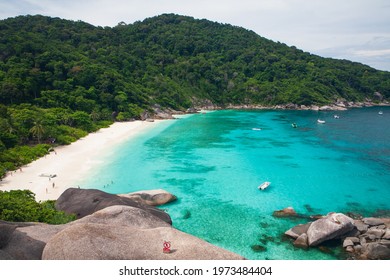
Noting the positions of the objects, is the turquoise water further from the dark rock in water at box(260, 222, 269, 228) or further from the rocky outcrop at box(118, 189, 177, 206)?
the rocky outcrop at box(118, 189, 177, 206)

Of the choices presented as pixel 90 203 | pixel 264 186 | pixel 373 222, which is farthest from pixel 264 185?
pixel 90 203

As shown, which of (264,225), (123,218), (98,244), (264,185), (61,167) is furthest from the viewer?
(61,167)

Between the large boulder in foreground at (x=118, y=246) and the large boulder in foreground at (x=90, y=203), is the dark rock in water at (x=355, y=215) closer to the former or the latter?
the large boulder in foreground at (x=90, y=203)

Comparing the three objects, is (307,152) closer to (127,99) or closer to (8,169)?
(8,169)

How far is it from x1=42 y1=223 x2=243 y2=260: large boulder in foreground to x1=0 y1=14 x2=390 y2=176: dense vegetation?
30863 mm

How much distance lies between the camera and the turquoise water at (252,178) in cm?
2467

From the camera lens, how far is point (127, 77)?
4626 inches

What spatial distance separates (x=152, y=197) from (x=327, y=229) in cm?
1673

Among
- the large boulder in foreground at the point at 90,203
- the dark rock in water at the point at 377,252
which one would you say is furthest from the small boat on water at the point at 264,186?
the large boulder in foreground at the point at 90,203

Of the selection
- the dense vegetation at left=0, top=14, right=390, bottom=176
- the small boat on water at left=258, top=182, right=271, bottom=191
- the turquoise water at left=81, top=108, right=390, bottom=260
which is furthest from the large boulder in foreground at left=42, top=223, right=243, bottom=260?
the dense vegetation at left=0, top=14, right=390, bottom=176

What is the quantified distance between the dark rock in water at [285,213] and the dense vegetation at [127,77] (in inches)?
1313

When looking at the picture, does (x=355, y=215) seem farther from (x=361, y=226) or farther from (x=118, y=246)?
(x=118, y=246)

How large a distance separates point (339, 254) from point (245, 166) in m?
24.5

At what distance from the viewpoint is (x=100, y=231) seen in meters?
11.7
